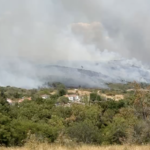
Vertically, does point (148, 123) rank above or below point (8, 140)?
above

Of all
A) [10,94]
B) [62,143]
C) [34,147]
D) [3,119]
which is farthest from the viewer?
[10,94]

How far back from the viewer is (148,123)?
14.8 m

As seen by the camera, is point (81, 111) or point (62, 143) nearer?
point (62, 143)

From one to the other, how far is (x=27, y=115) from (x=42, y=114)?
2.54 meters

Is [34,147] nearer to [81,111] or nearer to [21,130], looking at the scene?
[21,130]

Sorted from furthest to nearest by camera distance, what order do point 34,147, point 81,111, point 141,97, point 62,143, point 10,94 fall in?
point 10,94 < point 81,111 < point 141,97 < point 62,143 < point 34,147

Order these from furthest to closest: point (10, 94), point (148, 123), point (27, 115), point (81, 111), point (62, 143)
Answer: point (10, 94)
point (81, 111)
point (27, 115)
point (148, 123)
point (62, 143)

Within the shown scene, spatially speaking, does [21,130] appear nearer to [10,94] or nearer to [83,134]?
[83,134]

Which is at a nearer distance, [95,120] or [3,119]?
[3,119]

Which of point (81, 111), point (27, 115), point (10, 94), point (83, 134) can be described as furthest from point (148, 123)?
point (10, 94)

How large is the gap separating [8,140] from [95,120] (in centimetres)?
2798

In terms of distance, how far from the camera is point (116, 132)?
73.1 ft

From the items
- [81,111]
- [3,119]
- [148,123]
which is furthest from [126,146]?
[81,111]

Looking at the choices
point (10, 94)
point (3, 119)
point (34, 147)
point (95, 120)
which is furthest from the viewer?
point (10, 94)
